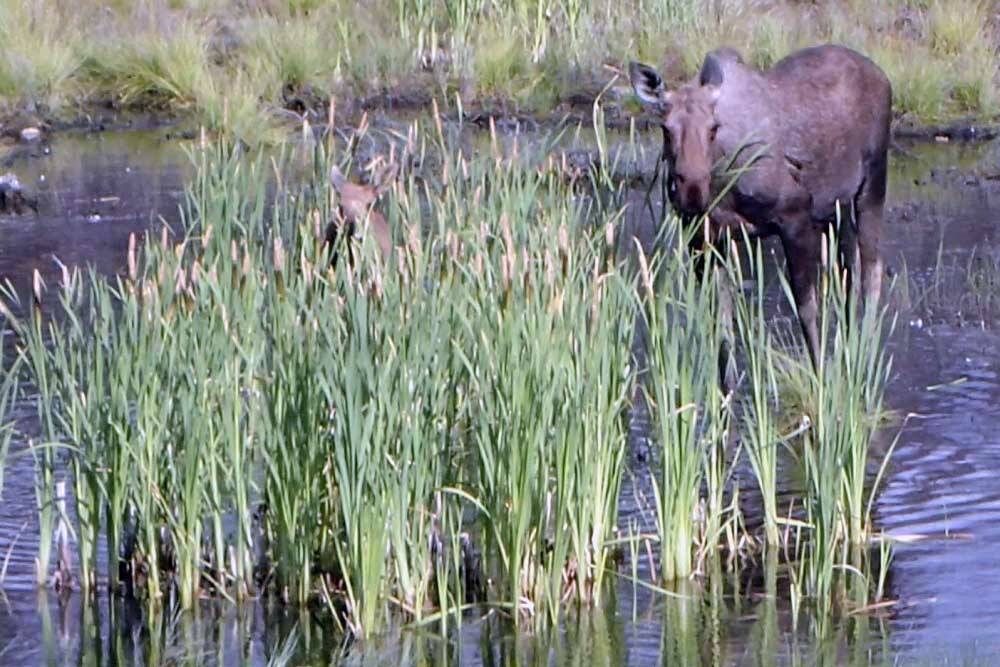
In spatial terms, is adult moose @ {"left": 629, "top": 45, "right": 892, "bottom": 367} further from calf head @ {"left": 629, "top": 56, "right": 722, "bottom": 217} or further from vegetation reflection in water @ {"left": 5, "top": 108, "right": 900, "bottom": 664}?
vegetation reflection in water @ {"left": 5, "top": 108, "right": 900, "bottom": 664}

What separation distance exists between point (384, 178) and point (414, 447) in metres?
2.58

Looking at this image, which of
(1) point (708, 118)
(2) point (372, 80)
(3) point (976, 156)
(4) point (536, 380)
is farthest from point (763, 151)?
(2) point (372, 80)

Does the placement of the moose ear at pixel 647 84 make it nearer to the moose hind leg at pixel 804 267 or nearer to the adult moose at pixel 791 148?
the adult moose at pixel 791 148

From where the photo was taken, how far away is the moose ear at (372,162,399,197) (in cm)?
780

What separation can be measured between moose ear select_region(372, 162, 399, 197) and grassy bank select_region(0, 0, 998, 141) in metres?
7.56

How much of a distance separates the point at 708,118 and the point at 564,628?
247cm

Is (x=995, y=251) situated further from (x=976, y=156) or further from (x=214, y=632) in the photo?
(x=214, y=632)

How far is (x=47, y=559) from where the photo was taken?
611 cm

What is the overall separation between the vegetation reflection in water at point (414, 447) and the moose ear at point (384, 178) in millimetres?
1414

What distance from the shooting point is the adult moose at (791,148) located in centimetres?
739

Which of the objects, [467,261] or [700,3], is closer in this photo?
[467,261]

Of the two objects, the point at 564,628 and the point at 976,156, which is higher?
the point at 564,628

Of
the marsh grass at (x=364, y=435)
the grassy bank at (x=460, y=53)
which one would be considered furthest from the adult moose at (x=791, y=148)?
the grassy bank at (x=460, y=53)

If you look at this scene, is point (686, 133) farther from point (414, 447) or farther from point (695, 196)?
point (414, 447)
